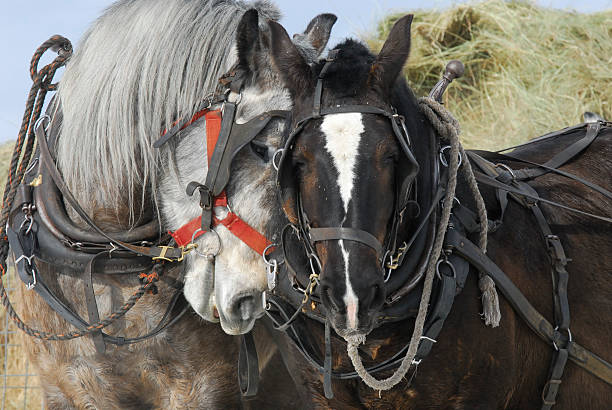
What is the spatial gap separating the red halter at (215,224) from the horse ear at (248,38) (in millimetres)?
213

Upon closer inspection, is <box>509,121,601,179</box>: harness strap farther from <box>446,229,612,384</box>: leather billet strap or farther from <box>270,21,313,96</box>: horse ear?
<box>270,21,313,96</box>: horse ear

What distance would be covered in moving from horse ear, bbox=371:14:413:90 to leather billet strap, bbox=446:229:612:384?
546mm

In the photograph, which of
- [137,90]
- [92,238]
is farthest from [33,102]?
[92,238]

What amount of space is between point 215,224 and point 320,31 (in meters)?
0.99

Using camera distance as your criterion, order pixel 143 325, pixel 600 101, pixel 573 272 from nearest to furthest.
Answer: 1. pixel 573 272
2. pixel 143 325
3. pixel 600 101

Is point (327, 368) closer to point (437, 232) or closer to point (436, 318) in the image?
point (436, 318)

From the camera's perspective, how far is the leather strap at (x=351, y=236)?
6.54 ft

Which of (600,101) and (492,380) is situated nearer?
(492,380)

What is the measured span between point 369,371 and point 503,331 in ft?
1.52

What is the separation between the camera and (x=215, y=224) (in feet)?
8.54

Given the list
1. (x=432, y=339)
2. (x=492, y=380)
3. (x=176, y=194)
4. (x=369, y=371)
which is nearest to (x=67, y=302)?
(x=176, y=194)

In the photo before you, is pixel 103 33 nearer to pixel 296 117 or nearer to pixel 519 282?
pixel 296 117

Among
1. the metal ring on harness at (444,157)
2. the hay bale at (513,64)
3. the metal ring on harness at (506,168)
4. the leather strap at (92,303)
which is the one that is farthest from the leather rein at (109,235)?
the hay bale at (513,64)

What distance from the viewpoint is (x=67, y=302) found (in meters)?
2.87
